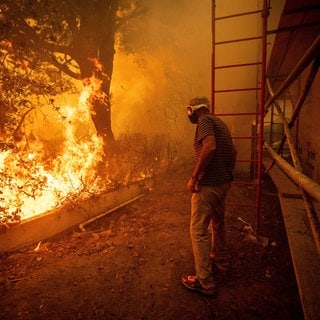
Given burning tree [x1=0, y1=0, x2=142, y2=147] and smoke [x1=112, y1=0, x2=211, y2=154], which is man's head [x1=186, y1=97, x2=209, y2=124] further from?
smoke [x1=112, y1=0, x2=211, y2=154]

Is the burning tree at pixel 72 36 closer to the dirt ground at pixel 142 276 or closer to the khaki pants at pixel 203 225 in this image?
the dirt ground at pixel 142 276

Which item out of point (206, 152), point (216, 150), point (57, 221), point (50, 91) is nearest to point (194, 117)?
point (216, 150)

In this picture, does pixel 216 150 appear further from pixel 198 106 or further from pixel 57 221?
pixel 57 221

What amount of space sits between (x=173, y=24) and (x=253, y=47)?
3.67 metres

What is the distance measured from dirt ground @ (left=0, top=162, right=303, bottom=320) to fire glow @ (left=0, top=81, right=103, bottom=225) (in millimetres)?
885

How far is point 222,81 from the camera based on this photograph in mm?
10000

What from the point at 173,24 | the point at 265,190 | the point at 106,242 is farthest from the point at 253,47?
the point at 106,242

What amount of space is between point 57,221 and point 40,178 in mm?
1296

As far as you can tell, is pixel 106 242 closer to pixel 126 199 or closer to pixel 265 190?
pixel 126 199

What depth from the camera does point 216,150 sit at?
3.66 meters

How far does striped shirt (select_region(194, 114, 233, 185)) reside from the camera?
140 inches

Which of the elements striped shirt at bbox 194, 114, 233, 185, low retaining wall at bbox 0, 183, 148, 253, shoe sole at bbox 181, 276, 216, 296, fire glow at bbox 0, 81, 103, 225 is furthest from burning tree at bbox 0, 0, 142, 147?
shoe sole at bbox 181, 276, 216, 296

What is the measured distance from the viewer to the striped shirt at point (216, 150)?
3.57m

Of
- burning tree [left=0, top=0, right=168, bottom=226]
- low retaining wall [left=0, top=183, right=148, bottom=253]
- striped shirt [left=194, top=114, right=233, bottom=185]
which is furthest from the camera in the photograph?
burning tree [left=0, top=0, right=168, bottom=226]
